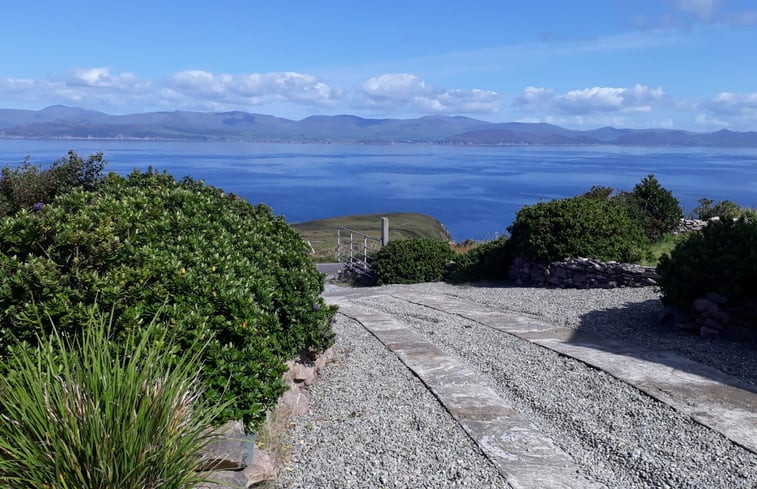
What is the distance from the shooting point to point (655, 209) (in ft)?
45.8

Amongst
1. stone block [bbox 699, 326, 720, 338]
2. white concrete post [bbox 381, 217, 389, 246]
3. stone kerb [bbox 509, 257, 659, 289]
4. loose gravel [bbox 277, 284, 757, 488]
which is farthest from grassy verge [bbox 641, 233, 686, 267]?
white concrete post [bbox 381, 217, 389, 246]

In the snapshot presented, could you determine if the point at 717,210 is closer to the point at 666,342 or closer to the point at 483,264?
the point at 483,264

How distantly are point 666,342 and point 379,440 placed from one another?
4.08 m

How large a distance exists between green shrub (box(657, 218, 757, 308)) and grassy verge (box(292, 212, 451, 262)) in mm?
35134

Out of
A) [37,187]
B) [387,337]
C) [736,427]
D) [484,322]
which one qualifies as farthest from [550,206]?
[37,187]

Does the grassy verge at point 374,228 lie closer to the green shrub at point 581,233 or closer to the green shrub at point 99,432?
the green shrub at point 581,233

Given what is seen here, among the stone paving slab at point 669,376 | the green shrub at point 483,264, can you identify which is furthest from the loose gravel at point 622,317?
the green shrub at point 483,264

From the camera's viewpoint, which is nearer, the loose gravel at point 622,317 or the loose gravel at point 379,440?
the loose gravel at point 379,440

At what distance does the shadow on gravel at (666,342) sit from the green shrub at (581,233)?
3177 mm

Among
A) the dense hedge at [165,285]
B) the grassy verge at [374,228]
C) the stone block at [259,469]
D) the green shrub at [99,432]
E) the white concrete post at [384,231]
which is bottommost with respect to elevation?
the grassy verge at [374,228]

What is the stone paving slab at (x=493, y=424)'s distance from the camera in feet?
12.3

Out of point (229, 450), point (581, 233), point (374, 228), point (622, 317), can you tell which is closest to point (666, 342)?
point (622, 317)

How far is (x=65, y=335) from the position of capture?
3.71 meters

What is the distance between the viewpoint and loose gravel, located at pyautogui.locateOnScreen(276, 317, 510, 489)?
12.3 feet
